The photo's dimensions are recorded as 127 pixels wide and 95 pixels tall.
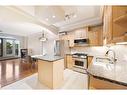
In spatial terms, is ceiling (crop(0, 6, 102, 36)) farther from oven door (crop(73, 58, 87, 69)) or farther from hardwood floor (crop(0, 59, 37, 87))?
hardwood floor (crop(0, 59, 37, 87))

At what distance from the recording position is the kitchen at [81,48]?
4.79ft

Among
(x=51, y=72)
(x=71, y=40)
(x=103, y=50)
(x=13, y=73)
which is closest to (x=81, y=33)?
(x=71, y=40)

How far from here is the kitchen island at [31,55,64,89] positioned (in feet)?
11.0

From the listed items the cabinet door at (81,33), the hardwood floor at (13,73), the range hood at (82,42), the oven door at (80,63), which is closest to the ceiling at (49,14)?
the cabinet door at (81,33)

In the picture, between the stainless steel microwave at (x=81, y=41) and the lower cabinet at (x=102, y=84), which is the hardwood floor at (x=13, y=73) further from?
the lower cabinet at (x=102, y=84)

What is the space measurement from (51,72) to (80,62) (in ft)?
7.13

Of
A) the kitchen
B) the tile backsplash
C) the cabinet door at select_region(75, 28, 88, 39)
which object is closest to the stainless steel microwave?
the kitchen

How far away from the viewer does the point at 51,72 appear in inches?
132

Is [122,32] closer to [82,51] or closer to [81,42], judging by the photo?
[81,42]

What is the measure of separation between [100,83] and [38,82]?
2.85m

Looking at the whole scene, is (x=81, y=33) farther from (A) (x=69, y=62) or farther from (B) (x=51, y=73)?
(B) (x=51, y=73)

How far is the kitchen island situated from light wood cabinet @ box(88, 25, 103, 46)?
80.1 inches

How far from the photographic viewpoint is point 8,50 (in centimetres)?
917
